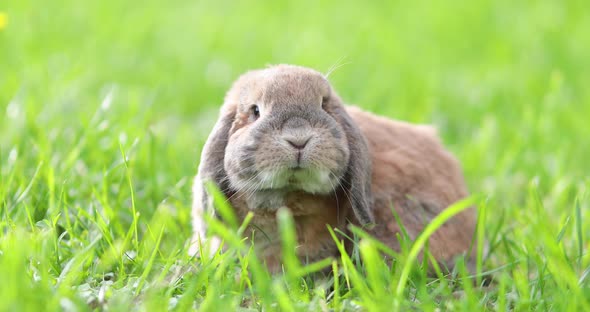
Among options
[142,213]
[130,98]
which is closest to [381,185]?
[142,213]

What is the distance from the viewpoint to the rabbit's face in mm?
3420

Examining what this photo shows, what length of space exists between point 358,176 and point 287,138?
0.48m

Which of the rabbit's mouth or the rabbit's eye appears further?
the rabbit's eye

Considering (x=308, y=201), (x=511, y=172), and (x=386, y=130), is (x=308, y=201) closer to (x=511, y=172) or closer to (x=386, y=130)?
(x=386, y=130)

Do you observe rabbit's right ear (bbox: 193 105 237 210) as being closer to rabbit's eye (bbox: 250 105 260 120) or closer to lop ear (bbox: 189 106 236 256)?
lop ear (bbox: 189 106 236 256)

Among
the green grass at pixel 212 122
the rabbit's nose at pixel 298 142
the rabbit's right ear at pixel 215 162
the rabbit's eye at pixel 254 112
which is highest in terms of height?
the rabbit's eye at pixel 254 112

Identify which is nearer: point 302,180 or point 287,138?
point 287,138

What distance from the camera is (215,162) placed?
3771 mm

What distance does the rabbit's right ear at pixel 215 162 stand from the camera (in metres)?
3.75

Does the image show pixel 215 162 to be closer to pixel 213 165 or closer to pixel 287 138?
pixel 213 165

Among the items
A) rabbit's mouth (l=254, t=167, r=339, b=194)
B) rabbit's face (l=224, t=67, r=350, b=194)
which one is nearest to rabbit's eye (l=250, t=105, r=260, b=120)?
rabbit's face (l=224, t=67, r=350, b=194)

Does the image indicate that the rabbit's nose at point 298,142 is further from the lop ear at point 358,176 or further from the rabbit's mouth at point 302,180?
the lop ear at point 358,176

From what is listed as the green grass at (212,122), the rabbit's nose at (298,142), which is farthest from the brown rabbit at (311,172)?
the green grass at (212,122)

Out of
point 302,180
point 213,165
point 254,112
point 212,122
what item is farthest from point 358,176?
point 212,122
